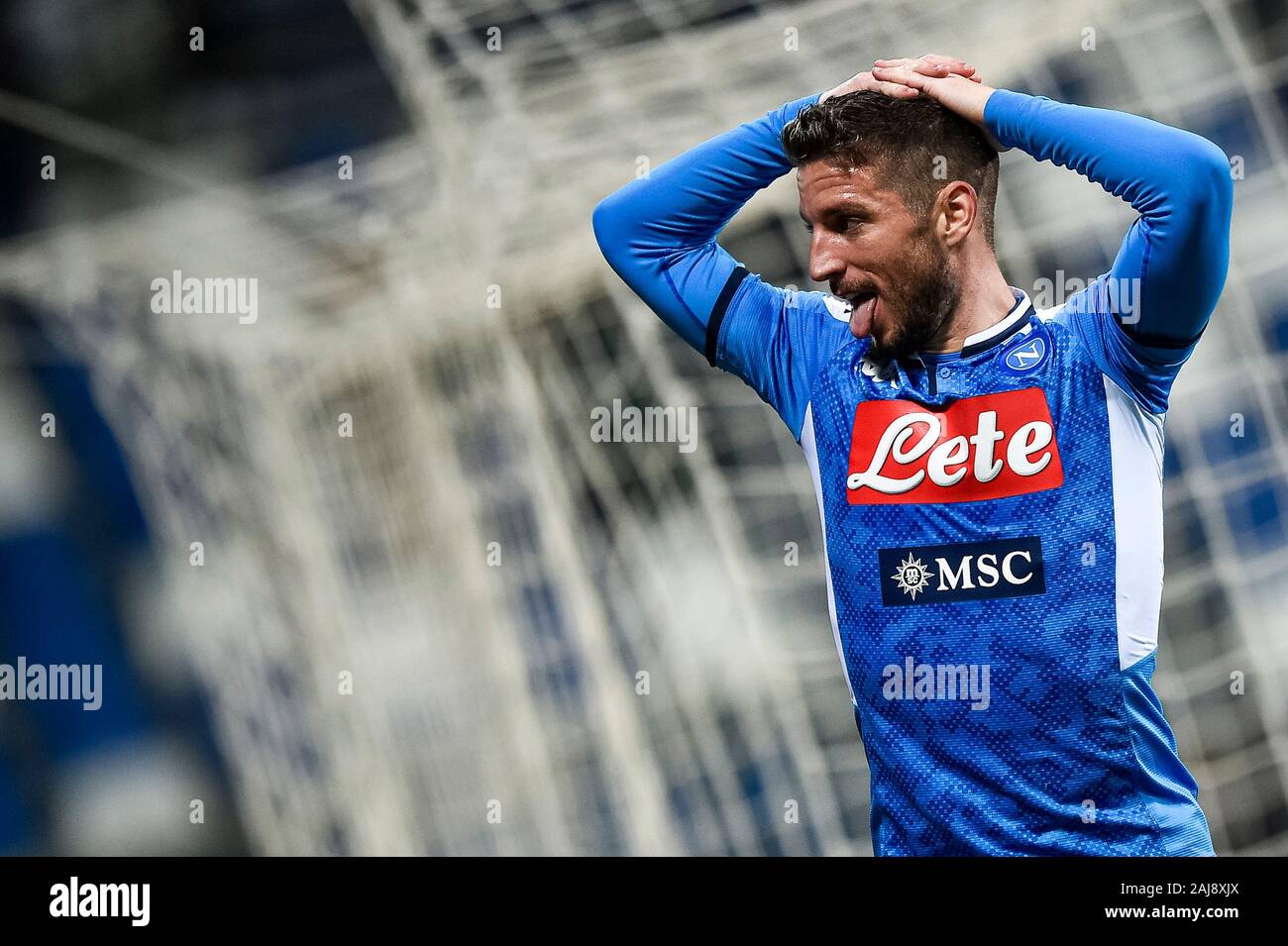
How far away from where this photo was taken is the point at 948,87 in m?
1.74

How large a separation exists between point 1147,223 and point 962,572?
54cm

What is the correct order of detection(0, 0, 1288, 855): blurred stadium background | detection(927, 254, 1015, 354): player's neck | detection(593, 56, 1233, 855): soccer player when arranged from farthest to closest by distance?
detection(0, 0, 1288, 855): blurred stadium background, detection(927, 254, 1015, 354): player's neck, detection(593, 56, 1233, 855): soccer player

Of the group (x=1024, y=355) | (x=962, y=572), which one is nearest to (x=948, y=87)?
(x=1024, y=355)

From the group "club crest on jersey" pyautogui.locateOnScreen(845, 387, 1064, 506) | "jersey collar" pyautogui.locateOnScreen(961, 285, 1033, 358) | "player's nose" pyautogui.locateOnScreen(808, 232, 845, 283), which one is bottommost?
"club crest on jersey" pyautogui.locateOnScreen(845, 387, 1064, 506)

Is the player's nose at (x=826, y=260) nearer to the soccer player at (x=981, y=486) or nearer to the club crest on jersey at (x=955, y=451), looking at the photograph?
the soccer player at (x=981, y=486)

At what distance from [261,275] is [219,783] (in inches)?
63.6

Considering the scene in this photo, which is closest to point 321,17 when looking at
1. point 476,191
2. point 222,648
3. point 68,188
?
point 476,191

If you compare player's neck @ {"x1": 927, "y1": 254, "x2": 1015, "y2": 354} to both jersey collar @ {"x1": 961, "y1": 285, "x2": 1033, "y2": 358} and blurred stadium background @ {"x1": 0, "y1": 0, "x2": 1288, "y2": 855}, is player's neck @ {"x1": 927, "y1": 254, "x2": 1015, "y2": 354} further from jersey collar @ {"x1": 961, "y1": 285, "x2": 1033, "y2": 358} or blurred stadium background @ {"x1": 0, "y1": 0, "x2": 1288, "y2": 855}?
blurred stadium background @ {"x1": 0, "y1": 0, "x2": 1288, "y2": 855}

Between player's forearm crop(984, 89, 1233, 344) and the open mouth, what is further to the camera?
the open mouth

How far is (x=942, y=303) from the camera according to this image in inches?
71.1

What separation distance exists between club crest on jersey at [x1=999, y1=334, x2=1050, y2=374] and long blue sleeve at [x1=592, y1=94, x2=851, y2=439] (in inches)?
10.4

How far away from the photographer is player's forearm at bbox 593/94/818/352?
195 cm

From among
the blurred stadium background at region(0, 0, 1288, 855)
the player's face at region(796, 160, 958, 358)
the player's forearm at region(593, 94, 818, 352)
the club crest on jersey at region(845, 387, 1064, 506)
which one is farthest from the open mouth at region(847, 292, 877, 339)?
the blurred stadium background at region(0, 0, 1288, 855)
